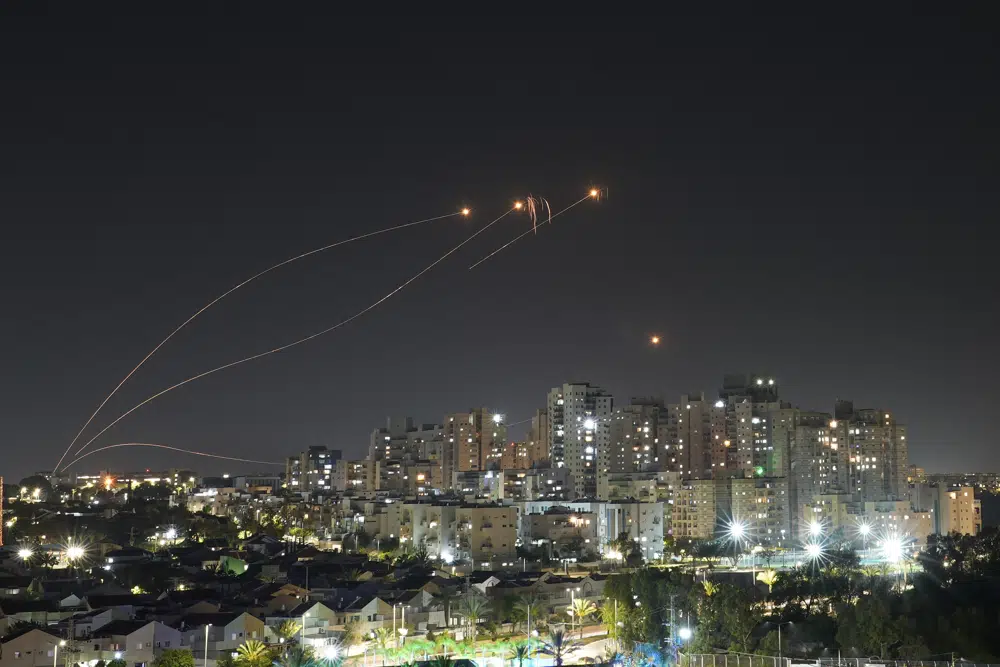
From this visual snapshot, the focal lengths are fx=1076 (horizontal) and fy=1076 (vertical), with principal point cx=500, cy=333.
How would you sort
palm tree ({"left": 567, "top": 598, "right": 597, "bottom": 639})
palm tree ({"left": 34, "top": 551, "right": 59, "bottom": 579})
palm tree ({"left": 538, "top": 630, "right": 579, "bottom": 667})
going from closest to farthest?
1. palm tree ({"left": 538, "top": 630, "right": 579, "bottom": 667})
2. palm tree ({"left": 567, "top": 598, "right": 597, "bottom": 639})
3. palm tree ({"left": 34, "top": 551, "right": 59, "bottom": 579})

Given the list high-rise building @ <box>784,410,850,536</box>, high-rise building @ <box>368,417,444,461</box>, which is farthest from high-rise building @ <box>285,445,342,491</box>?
high-rise building @ <box>784,410,850,536</box>

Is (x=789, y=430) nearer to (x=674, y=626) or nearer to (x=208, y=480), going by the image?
(x=674, y=626)

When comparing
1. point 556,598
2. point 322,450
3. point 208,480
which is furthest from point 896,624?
point 208,480

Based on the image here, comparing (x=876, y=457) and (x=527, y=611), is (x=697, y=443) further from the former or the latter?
(x=527, y=611)

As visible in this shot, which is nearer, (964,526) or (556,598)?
(556,598)

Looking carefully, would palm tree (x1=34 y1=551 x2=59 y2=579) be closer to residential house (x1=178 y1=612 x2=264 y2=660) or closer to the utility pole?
residential house (x1=178 y1=612 x2=264 y2=660)

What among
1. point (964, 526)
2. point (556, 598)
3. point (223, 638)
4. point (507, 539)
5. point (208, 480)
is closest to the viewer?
point (223, 638)
